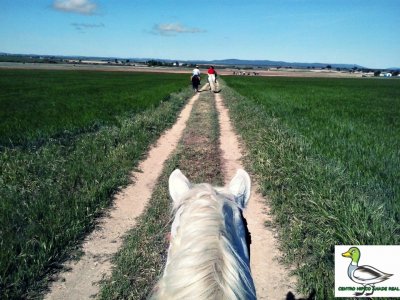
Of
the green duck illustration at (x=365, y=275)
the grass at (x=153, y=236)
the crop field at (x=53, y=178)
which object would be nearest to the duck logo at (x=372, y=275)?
the green duck illustration at (x=365, y=275)

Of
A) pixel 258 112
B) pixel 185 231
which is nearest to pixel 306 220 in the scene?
pixel 185 231

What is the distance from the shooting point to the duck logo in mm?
3449

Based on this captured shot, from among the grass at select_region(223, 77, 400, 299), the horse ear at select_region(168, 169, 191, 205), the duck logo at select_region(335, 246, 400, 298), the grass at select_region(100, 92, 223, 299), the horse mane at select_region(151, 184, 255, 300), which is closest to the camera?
the horse mane at select_region(151, 184, 255, 300)

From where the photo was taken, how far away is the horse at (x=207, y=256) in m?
1.25

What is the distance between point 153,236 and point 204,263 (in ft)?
12.4

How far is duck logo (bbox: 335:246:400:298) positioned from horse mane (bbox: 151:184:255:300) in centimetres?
256

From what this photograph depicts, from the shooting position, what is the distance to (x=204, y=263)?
51.4 inches

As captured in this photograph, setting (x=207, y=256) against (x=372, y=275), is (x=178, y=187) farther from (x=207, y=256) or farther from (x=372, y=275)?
(x=372, y=275)

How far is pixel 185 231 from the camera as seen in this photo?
1502 millimetres

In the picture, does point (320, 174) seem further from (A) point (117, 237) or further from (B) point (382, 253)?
(A) point (117, 237)

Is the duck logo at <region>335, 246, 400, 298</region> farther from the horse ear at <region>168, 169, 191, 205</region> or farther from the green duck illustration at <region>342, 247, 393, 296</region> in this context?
the horse ear at <region>168, 169, 191, 205</region>

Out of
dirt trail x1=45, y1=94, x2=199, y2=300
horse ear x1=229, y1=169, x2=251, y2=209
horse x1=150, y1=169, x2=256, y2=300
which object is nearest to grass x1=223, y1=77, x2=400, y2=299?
horse ear x1=229, y1=169, x2=251, y2=209

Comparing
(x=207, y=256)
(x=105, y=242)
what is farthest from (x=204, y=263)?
(x=105, y=242)

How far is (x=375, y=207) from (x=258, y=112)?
10669 millimetres
